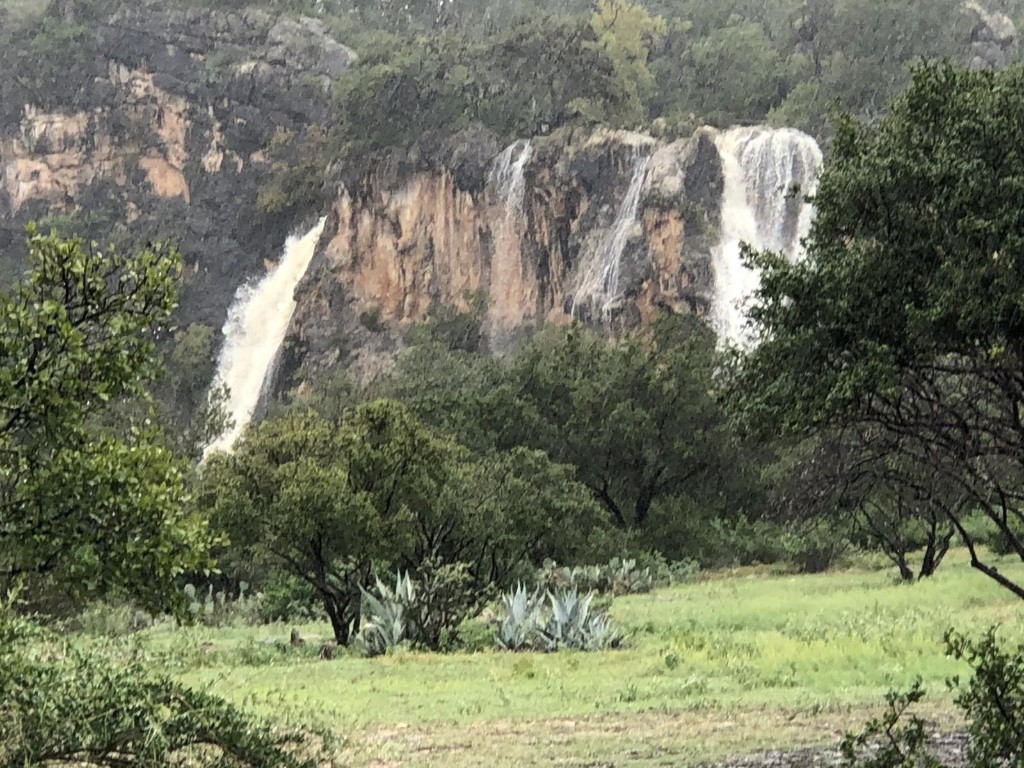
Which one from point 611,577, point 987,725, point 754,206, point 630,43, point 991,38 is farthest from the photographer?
point 630,43

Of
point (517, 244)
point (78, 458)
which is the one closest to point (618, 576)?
point (78, 458)

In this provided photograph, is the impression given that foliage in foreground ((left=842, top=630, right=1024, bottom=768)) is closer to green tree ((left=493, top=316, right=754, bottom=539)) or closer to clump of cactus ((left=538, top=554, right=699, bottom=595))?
clump of cactus ((left=538, top=554, right=699, bottom=595))

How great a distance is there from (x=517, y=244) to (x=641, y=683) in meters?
36.0

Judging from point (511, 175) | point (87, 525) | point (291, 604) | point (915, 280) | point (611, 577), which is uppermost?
point (511, 175)

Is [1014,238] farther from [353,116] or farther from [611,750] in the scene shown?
[353,116]

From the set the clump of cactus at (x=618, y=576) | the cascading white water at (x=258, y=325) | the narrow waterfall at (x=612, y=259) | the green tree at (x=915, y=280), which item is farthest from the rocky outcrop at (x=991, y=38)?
the green tree at (x=915, y=280)

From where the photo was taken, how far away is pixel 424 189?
1891 inches

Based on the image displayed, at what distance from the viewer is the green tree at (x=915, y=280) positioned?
723cm

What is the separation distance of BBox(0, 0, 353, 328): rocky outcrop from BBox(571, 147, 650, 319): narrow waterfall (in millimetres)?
16960

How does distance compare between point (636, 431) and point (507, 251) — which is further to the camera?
point (507, 251)

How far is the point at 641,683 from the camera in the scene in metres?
11.0

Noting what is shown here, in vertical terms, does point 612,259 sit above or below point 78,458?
above

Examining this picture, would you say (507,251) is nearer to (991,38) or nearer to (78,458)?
Result: (991,38)

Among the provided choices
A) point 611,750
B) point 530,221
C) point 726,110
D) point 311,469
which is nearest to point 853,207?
point 611,750
